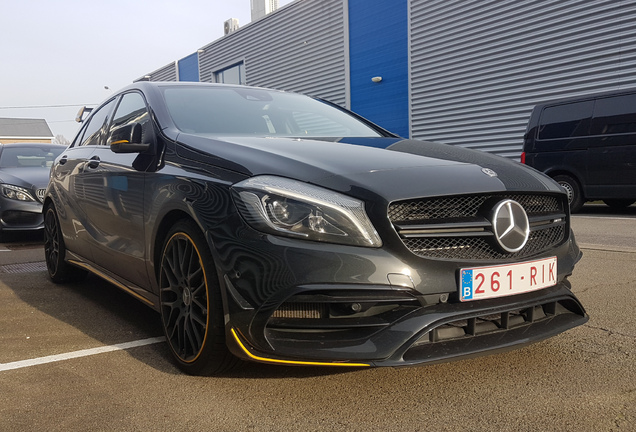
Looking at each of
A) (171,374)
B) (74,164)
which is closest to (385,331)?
(171,374)

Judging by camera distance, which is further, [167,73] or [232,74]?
[167,73]

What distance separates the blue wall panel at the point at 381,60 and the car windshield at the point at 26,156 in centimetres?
999

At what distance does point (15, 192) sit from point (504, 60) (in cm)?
1061

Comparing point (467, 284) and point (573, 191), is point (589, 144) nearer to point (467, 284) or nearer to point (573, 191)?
point (573, 191)

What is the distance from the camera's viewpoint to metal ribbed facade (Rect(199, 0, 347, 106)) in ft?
60.2

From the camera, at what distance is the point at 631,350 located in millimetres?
2723

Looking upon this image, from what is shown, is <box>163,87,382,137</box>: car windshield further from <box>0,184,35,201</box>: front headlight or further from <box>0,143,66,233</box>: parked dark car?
<box>0,184,35,201</box>: front headlight

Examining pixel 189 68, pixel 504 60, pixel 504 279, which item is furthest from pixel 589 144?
pixel 189 68

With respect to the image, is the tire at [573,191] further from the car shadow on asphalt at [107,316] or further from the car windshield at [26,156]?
the car windshield at [26,156]

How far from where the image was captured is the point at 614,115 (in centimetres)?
891

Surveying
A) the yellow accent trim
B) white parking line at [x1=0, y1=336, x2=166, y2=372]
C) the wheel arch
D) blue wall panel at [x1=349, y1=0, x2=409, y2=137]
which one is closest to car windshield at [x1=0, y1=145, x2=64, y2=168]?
the yellow accent trim

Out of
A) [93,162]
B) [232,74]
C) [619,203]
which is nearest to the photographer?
[93,162]

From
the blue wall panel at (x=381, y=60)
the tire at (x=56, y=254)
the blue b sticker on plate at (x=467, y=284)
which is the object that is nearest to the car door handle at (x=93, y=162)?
the tire at (x=56, y=254)

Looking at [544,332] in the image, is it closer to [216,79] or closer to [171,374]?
[171,374]
